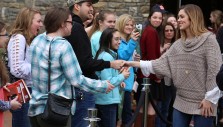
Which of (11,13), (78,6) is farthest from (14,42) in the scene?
(11,13)

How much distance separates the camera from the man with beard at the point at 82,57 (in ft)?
16.4

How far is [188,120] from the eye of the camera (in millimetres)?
5125

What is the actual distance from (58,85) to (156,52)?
310 centimetres

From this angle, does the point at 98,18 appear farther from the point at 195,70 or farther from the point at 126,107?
the point at 195,70

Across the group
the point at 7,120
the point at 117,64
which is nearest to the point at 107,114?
the point at 117,64

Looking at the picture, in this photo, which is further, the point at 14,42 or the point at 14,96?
the point at 14,42

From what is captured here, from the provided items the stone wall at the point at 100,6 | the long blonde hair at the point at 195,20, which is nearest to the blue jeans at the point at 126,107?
the long blonde hair at the point at 195,20

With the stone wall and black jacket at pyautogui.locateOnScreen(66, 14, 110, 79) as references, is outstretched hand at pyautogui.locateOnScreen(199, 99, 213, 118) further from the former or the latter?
the stone wall

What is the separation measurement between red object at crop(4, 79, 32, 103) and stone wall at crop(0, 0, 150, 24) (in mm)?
7095

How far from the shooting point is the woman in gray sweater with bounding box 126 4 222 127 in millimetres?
4867

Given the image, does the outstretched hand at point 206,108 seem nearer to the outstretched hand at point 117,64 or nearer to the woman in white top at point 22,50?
the outstretched hand at point 117,64

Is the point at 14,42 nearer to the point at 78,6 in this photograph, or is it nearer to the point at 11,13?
the point at 78,6

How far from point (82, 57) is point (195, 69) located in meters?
1.11

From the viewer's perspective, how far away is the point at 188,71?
198 inches
